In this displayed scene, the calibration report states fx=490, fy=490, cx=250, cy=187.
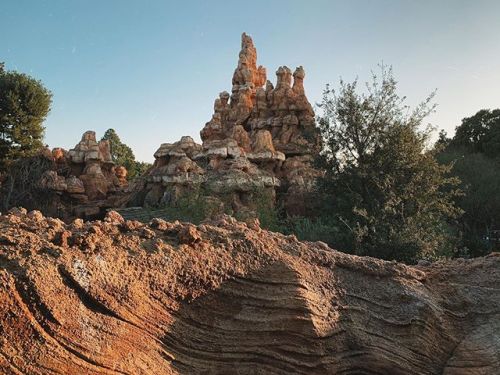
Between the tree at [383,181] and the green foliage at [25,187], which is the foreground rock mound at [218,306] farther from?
the green foliage at [25,187]

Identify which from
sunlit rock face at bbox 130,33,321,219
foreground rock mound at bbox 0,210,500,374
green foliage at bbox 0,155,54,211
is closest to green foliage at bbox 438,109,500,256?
sunlit rock face at bbox 130,33,321,219

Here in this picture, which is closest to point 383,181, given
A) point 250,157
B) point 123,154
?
point 250,157

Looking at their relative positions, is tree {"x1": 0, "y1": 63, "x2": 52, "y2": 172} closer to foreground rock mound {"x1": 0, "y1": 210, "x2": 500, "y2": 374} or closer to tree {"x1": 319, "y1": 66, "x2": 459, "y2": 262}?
tree {"x1": 319, "y1": 66, "x2": 459, "y2": 262}

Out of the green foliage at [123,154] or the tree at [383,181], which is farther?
the green foliage at [123,154]

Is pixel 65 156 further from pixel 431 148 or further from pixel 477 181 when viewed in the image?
pixel 477 181

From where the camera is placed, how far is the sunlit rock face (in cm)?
2322

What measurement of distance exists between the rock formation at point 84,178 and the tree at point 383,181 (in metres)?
13.8

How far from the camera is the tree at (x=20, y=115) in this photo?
1078 inches

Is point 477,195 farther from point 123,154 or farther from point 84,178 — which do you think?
point 123,154

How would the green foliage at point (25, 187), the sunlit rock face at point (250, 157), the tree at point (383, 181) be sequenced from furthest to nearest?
the green foliage at point (25, 187) < the sunlit rock face at point (250, 157) < the tree at point (383, 181)

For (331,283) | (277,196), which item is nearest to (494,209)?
(277,196)

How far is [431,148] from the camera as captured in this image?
1778 cm

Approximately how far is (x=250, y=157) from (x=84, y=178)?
9845 mm

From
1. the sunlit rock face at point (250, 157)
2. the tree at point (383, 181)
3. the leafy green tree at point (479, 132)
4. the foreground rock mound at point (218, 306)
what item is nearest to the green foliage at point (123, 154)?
the sunlit rock face at point (250, 157)
